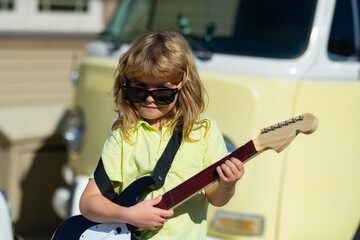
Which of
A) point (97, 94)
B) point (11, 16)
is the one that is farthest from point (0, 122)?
point (11, 16)

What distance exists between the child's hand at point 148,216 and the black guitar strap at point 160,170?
0.32 ft

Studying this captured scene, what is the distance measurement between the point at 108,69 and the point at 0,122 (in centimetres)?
203

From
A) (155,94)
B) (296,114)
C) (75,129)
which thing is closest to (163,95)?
(155,94)

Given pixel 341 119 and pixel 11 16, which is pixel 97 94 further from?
pixel 11 16

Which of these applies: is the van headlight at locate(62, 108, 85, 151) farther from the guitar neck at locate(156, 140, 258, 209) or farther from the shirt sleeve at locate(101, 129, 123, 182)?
the guitar neck at locate(156, 140, 258, 209)

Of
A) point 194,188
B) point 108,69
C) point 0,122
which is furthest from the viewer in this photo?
point 0,122

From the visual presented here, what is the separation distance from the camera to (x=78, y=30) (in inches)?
313

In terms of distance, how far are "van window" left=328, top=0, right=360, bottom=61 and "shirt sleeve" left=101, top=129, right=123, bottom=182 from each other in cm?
153

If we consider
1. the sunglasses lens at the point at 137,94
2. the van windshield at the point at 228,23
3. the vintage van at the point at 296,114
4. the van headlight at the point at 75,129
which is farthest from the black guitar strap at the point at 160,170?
the van headlight at the point at 75,129

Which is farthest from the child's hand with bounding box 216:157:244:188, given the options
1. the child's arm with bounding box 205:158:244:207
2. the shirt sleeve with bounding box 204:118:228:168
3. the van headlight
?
the van headlight

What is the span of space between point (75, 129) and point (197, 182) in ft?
6.96

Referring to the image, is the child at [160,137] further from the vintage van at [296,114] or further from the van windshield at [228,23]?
the van windshield at [228,23]

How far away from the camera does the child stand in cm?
215

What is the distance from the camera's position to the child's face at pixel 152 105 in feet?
7.16
